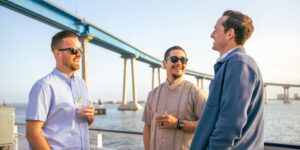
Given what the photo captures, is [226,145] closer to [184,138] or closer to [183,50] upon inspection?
[184,138]

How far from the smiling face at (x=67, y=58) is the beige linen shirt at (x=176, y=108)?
957 millimetres

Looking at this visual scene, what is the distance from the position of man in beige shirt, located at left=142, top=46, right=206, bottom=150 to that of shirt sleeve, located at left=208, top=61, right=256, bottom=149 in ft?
3.04

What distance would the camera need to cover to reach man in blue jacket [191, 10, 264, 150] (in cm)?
158

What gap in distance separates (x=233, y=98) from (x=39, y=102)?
1.37m

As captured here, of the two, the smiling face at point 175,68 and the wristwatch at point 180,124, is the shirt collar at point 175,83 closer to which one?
the smiling face at point 175,68

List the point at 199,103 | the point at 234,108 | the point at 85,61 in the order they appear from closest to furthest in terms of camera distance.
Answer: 1. the point at 234,108
2. the point at 199,103
3. the point at 85,61

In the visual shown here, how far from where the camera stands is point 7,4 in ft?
73.3

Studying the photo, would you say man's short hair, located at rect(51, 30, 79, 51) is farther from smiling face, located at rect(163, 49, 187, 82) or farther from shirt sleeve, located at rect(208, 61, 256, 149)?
shirt sleeve, located at rect(208, 61, 256, 149)

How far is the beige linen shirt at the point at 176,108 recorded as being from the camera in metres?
2.59

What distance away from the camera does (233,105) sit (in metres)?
1.59

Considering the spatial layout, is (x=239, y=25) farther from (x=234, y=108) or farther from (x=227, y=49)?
(x=234, y=108)

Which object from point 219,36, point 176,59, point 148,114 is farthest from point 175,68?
point 219,36

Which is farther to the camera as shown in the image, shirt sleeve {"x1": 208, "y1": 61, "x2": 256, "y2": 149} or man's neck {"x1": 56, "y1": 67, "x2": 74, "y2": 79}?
man's neck {"x1": 56, "y1": 67, "x2": 74, "y2": 79}

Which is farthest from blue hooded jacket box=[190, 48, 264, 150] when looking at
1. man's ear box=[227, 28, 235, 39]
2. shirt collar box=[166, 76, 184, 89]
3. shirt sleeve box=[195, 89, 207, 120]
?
shirt collar box=[166, 76, 184, 89]
